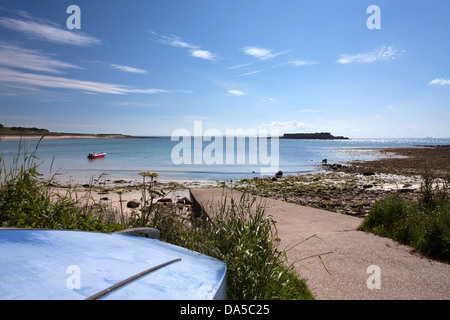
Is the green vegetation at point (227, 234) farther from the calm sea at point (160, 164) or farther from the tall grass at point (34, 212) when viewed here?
the calm sea at point (160, 164)

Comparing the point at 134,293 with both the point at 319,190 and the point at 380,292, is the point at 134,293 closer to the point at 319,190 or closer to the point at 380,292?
the point at 380,292

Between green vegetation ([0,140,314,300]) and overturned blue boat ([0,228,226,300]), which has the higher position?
Answer: overturned blue boat ([0,228,226,300])

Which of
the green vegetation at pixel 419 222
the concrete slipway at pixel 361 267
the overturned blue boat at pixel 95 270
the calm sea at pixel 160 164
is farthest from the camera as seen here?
the calm sea at pixel 160 164

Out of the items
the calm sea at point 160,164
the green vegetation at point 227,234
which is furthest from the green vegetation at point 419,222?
the calm sea at point 160,164

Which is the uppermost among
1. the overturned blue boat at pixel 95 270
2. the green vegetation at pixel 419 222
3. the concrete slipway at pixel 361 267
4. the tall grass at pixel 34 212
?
the overturned blue boat at pixel 95 270

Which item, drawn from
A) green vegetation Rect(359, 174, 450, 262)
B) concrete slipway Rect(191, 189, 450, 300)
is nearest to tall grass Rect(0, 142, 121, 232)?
concrete slipway Rect(191, 189, 450, 300)

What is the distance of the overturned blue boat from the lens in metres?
1.19

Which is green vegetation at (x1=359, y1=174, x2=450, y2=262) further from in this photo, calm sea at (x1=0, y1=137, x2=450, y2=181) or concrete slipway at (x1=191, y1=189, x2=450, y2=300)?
calm sea at (x1=0, y1=137, x2=450, y2=181)

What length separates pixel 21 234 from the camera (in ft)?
5.63

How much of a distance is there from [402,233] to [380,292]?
2171 millimetres

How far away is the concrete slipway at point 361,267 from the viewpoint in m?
3.09

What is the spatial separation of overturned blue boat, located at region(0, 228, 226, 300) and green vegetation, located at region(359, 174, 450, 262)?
13.0ft

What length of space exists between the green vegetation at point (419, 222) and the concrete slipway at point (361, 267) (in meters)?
0.23
